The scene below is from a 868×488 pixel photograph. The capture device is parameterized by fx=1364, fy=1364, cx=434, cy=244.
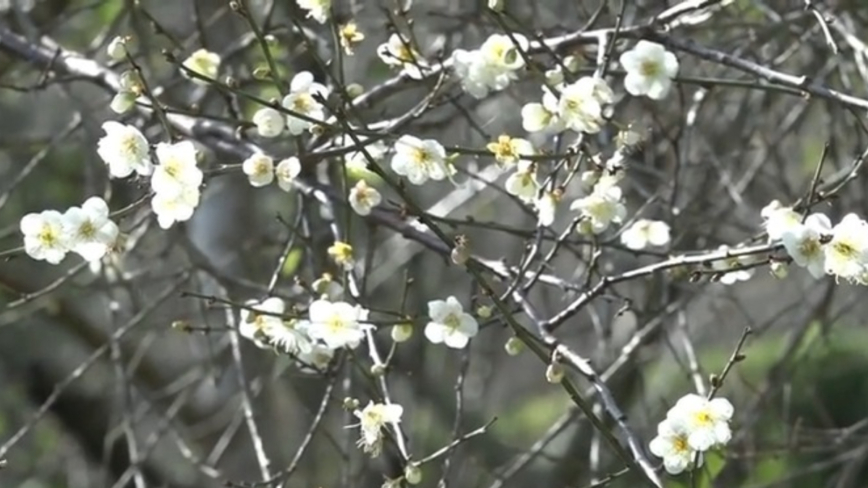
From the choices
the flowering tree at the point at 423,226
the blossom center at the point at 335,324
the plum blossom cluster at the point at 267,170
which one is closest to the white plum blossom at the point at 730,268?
the flowering tree at the point at 423,226

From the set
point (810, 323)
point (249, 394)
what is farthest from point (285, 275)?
point (810, 323)

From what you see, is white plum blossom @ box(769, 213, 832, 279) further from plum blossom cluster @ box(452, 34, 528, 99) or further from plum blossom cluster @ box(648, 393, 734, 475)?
plum blossom cluster @ box(452, 34, 528, 99)

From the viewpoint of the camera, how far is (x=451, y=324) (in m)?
1.70

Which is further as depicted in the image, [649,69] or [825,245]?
[649,69]

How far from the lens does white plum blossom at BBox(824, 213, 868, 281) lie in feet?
5.14

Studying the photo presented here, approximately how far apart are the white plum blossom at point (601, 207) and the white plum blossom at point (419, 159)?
0.70 feet

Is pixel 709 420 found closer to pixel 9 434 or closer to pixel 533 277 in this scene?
pixel 533 277

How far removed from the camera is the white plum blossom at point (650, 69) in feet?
5.54

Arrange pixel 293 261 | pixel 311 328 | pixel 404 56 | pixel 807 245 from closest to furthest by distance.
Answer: pixel 807 245, pixel 311 328, pixel 404 56, pixel 293 261

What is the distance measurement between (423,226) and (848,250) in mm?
681

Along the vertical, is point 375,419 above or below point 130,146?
below

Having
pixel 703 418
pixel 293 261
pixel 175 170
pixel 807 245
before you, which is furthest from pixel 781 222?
pixel 293 261

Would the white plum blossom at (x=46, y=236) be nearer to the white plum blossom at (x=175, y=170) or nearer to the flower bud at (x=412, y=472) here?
the white plum blossom at (x=175, y=170)

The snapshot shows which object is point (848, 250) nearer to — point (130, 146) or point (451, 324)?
point (451, 324)
